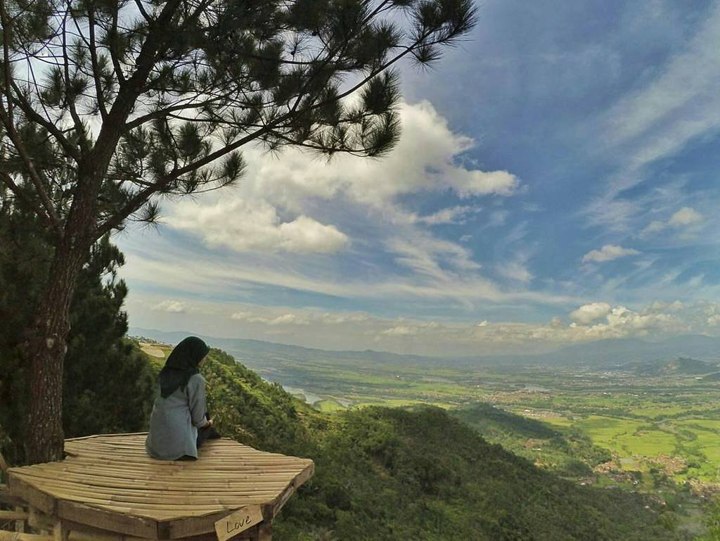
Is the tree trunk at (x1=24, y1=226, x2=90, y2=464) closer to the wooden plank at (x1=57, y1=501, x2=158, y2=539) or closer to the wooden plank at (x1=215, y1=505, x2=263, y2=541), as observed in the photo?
the wooden plank at (x1=57, y1=501, x2=158, y2=539)

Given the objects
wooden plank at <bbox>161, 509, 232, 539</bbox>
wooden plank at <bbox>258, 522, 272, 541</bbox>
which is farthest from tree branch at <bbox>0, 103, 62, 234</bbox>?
wooden plank at <bbox>258, 522, 272, 541</bbox>

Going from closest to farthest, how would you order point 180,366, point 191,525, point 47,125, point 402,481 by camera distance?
point 191,525
point 180,366
point 47,125
point 402,481

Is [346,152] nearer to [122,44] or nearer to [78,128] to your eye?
[122,44]

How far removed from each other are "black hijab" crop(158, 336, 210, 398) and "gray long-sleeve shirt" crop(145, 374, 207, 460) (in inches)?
1.3

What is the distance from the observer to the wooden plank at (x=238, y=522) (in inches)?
74.9

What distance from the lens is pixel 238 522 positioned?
1977 millimetres

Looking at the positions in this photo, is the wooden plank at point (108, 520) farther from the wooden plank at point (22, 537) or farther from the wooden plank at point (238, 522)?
the wooden plank at point (22, 537)

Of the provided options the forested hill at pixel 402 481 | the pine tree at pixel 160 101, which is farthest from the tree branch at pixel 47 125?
the forested hill at pixel 402 481

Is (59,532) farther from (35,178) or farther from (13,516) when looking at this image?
(35,178)

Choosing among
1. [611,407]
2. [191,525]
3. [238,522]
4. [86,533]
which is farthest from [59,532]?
[611,407]

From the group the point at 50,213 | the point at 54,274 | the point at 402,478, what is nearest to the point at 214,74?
the point at 50,213

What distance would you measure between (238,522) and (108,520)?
518 mm

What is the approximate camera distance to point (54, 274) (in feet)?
10.0

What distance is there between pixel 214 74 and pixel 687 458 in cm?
5964
